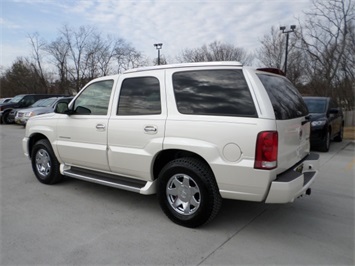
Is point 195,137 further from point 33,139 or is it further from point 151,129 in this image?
point 33,139

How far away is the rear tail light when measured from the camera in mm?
2973

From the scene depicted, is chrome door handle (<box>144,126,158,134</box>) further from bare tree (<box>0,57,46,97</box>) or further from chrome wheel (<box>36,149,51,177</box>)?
bare tree (<box>0,57,46,97</box>)

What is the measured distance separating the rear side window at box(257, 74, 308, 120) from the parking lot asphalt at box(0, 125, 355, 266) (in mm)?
1408

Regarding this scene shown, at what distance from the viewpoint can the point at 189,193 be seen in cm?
352

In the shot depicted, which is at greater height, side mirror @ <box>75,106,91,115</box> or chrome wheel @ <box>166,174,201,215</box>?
side mirror @ <box>75,106,91,115</box>

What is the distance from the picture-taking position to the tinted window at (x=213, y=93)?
319cm

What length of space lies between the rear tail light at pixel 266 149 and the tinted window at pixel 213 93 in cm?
29

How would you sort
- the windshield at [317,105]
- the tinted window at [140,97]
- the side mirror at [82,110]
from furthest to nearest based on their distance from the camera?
the windshield at [317,105]
the side mirror at [82,110]
the tinted window at [140,97]

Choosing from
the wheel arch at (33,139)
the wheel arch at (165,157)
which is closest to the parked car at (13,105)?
the wheel arch at (33,139)

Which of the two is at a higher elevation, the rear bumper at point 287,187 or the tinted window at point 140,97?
the tinted window at point 140,97

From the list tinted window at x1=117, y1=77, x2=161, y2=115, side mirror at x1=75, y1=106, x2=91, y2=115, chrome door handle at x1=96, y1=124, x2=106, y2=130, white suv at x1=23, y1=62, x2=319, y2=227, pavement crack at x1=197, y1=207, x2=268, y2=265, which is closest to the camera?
pavement crack at x1=197, y1=207, x2=268, y2=265

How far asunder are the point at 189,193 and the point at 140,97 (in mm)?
1485

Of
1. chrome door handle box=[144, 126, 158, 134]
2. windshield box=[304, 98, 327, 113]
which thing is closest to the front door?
chrome door handle box=[144, 126, 158, 134]

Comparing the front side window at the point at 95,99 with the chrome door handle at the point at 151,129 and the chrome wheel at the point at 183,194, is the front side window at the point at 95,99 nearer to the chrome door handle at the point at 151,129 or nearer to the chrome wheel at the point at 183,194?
the chrome door handle at the point at 151,129
